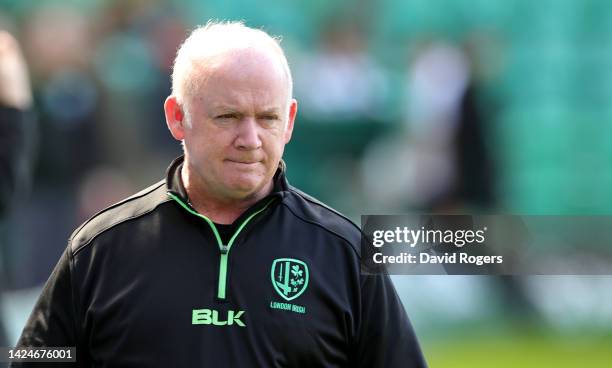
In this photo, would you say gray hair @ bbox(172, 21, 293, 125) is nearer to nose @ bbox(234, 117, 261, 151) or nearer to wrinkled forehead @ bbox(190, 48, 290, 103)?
wrinkled forehead @ bbox(190, 48, 290, 103)

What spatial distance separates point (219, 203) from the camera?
2758 millimetres

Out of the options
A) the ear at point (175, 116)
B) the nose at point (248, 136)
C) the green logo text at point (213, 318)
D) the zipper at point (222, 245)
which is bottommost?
the green logo text at point (213, 318)

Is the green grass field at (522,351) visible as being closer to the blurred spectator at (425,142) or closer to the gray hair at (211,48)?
the blurred spectator at (425,142)

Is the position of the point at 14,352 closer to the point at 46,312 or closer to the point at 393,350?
the point at 46,312

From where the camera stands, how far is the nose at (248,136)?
263cm

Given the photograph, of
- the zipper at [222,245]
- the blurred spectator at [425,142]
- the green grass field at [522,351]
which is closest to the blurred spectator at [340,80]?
the blurred spectator at [425,142]

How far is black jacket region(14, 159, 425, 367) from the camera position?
2621 mm

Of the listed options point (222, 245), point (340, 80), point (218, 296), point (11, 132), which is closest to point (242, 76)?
point (222, 245)

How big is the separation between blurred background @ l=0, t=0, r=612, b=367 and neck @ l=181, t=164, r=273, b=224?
4912 mm

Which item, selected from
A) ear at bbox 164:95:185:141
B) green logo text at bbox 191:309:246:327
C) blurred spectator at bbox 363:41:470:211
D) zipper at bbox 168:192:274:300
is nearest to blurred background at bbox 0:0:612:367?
blurred spectator at bbox 363:41:470:211

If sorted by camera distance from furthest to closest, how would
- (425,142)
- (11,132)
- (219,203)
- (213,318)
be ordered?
(425,142), (11,132), (219,203), (213,318)

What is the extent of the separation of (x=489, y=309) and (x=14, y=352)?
5601mm

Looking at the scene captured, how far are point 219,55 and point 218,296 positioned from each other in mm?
604

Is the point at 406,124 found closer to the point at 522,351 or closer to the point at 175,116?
the point at 522,351
